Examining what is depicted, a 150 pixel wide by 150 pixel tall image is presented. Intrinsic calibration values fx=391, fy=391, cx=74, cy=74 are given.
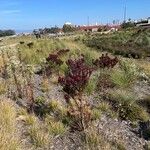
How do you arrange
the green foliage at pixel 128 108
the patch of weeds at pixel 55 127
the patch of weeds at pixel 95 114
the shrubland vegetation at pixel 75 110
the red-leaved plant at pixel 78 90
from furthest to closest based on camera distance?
1. the green foliage at pixel 128 108
2. the patch of weeds at pixel 95 114
3. the red-leaved plant at pixel 78 90
4. the patch of weeds at pixel 55 127
5. the shrubland vegetation at pixel 75 110

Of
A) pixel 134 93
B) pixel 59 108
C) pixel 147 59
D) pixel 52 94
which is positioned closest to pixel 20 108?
pixel 59 108

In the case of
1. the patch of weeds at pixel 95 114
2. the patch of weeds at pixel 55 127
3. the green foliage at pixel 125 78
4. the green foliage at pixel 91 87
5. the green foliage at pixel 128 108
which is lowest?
the green foliage at pixel 125 78

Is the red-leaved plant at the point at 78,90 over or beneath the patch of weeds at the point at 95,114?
over

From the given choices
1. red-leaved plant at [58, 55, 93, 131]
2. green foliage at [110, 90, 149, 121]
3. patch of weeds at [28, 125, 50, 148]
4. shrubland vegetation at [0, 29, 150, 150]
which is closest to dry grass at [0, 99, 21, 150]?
shrubland vegetation at [0, 29, 150, 150]

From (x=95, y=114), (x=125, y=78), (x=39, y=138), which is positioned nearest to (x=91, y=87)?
(x=125, y=78)

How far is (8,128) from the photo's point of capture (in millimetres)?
7781

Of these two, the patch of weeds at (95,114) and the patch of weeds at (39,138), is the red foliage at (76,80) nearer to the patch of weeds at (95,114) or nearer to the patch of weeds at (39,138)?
the patch of weeds at (95,114)

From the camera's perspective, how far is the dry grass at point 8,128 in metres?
6.77

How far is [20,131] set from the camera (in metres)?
8.01

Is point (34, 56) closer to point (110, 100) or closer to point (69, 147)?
point (110, 100)

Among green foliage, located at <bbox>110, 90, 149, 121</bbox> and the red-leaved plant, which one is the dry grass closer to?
the red-leaved plant

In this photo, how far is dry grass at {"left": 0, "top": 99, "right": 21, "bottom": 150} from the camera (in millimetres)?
6773

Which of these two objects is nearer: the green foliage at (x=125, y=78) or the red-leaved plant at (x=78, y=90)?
the red-leaved plant at (x=78, y=90)

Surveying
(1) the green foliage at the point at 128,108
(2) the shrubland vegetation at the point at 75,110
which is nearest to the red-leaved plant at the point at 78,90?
(2) the shrubland vegetation at the point at 75,110
